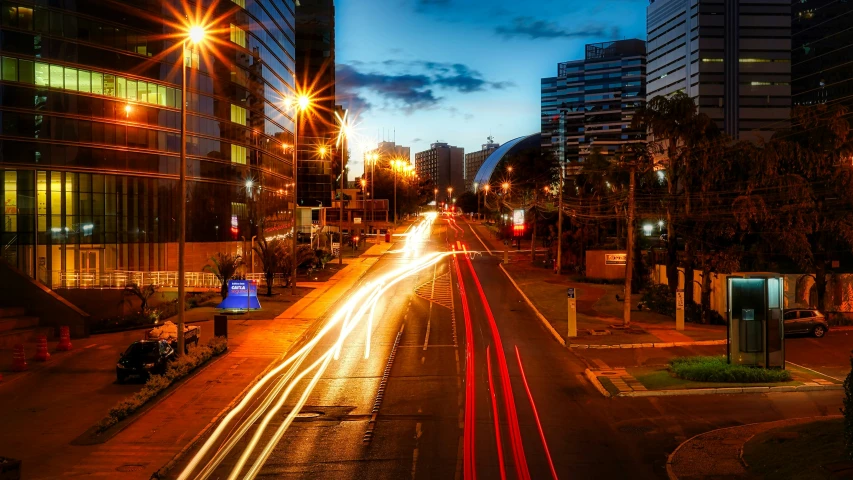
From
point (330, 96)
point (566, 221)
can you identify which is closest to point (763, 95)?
point (566, 221)

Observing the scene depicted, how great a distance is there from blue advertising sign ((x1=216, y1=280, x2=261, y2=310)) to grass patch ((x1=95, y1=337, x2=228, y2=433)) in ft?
32.3

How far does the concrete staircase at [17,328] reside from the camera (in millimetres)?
28453

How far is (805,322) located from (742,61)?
9501 cm

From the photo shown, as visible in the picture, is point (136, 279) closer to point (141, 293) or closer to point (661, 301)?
point (141, 293)

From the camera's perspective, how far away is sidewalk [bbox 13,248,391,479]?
46.3ft

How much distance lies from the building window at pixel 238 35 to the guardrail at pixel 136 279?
71.4 ft

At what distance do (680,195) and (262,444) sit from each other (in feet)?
88.4

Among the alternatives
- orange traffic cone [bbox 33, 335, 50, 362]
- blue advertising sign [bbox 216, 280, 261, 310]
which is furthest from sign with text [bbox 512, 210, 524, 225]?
orange traffic cone [bbox 33, 335, 50, 362]

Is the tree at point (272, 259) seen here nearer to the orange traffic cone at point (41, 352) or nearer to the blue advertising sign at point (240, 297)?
the blue advertising sign at point (240, 297)

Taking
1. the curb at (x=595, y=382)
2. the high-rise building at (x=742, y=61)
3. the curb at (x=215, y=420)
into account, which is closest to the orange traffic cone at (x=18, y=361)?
the curb at (x=215, y=420)

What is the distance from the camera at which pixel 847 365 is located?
23969mm

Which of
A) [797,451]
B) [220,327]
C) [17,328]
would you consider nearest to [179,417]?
[220,327]

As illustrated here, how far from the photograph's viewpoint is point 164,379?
817 inches

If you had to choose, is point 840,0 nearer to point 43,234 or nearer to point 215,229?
point 215,229
